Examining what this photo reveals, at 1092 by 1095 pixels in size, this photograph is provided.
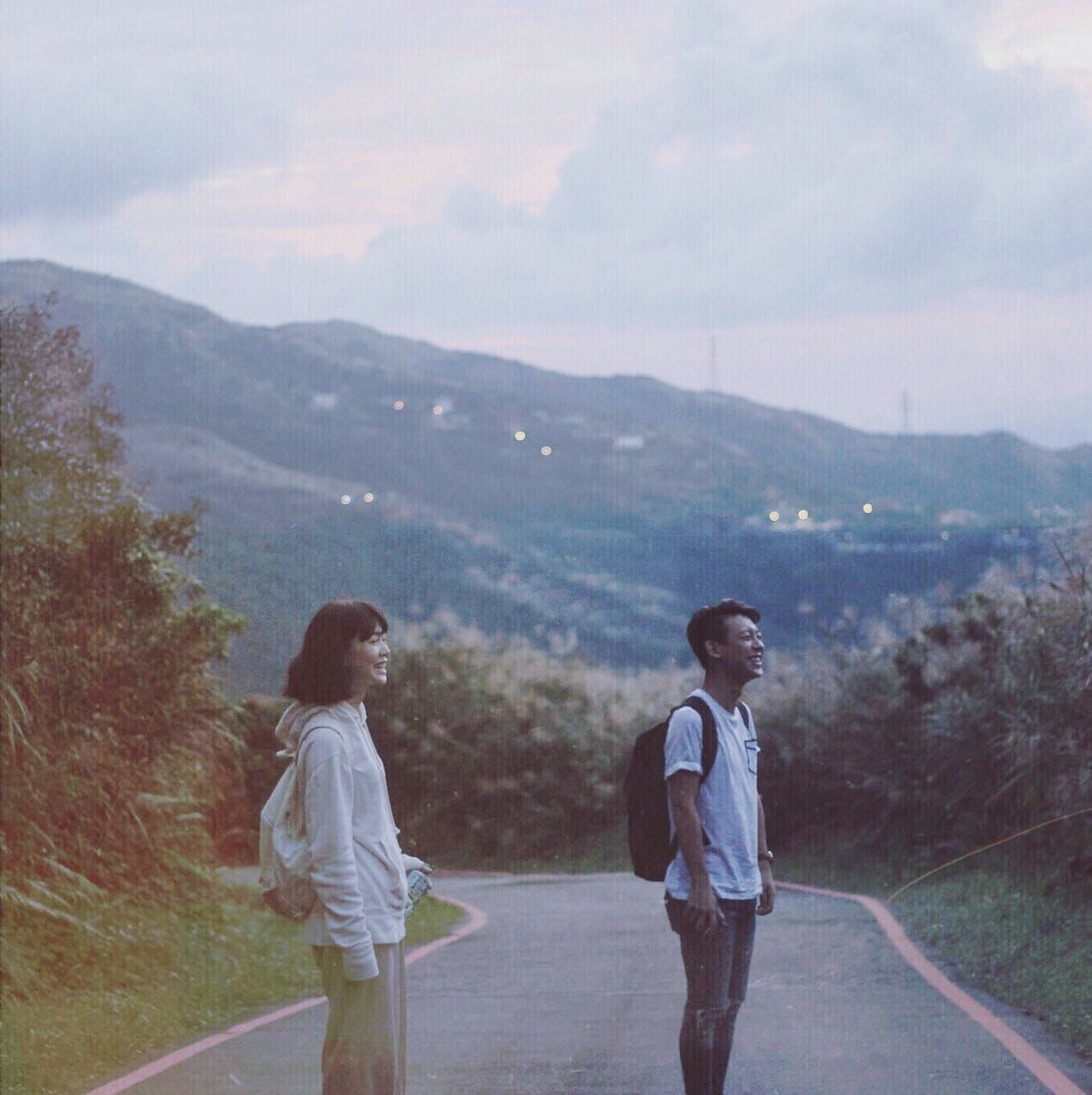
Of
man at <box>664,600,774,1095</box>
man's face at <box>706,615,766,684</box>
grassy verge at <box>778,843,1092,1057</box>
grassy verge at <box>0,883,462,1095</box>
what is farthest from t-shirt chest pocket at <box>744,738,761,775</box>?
grassy verge at <box>0,883,462,1095</box>

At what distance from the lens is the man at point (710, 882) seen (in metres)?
6.30

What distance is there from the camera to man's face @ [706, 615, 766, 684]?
21.7ft

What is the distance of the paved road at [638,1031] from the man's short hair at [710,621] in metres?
2.18

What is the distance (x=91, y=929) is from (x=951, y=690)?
1183cm

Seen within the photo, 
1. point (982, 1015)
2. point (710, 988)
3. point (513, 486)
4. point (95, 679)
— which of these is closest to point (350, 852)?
point (710, 988)

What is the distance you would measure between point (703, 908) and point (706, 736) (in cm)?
57

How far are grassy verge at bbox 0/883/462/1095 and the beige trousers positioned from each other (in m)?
3.60

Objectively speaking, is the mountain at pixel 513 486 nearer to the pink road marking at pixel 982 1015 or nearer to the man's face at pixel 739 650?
the pink road marking at pixel 982 1015

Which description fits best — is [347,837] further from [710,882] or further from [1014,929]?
[1014,929]

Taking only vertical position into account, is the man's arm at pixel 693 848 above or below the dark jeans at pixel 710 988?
above

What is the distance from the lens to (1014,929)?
13.0 meters

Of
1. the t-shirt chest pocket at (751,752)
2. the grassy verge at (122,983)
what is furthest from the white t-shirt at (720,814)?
the grassy verge at (122,983)

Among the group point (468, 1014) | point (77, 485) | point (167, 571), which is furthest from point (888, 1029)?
point (77, 485)

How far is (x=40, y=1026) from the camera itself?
9.99 metres
